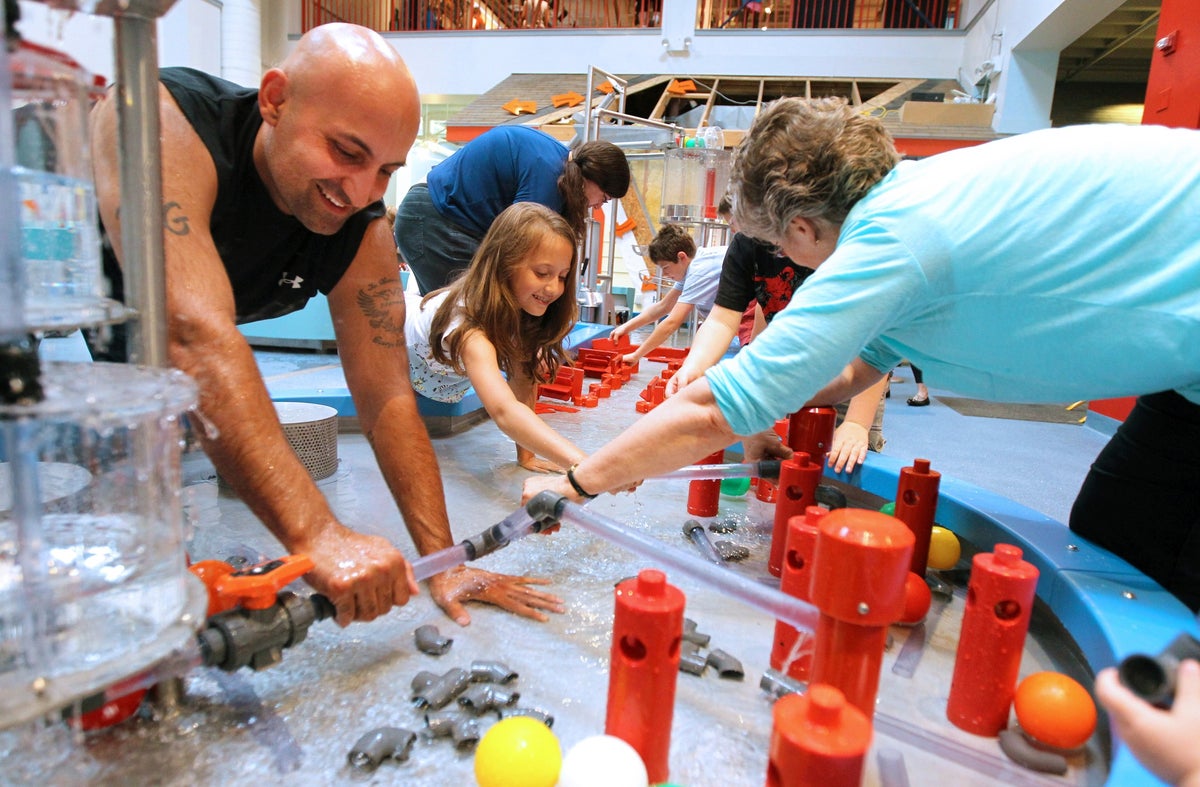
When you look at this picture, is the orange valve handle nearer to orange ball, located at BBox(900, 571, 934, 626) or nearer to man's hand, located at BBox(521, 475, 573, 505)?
man's hand, located at BBox(521, 475, 573, 505)

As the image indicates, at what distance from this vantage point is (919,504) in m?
1.40

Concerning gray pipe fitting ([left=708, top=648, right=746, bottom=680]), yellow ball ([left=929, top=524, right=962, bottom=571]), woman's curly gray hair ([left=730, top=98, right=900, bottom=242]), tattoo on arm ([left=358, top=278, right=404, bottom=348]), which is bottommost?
gray pipe fitting ([left=708, top=648, right=746, bottom=680])

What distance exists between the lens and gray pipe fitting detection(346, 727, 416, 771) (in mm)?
878

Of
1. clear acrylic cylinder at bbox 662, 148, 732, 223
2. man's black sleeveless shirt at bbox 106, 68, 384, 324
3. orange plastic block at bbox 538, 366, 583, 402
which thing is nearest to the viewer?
man's black sleeveless shirt at bbox 106, 68, 384, 324

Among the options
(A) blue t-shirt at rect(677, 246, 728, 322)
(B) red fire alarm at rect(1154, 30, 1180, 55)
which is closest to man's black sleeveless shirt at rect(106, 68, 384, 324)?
(A) blue t-shirt at rect(677, 246, 728, 322)

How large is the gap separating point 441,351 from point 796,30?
8.66 meters

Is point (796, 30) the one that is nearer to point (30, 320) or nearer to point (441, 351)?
point (441, 351)

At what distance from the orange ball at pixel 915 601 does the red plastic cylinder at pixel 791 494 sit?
0.82 ft

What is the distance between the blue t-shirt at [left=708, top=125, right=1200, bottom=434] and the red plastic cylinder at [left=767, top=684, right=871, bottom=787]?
493 mm

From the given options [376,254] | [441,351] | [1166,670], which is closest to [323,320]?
[441,351]

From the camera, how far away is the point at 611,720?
0.84m

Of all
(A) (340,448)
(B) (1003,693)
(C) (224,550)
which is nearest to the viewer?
(B) (1003,693)

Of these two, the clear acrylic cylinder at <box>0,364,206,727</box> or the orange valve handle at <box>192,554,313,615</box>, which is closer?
the clear acrylic cylinder at <box>0,364,206,727</box>

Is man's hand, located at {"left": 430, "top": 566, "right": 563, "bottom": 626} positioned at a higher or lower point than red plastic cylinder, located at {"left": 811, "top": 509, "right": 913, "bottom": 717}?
lower
